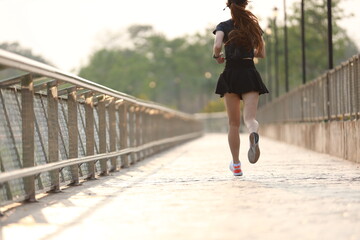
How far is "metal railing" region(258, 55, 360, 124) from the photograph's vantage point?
48.8 feet

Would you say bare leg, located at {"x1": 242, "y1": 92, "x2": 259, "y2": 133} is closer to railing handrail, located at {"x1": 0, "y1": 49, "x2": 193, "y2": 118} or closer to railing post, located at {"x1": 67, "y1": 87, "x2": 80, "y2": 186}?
railing handrail, located at {"x1": 0, "y1": 49, "x2": 193, "y2": 118}

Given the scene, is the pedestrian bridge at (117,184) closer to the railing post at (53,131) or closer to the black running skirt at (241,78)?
the railing post at (53,131)

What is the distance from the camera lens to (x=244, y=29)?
35.0ft

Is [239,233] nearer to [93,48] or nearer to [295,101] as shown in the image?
[295,101]

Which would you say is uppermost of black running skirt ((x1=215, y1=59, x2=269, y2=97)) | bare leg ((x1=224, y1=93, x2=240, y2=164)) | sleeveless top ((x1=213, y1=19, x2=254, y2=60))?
sleeveless top ((x1=213, y1=19, x2=254, y2=60))

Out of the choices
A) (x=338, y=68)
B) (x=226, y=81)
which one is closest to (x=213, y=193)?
(x=226, y=81)

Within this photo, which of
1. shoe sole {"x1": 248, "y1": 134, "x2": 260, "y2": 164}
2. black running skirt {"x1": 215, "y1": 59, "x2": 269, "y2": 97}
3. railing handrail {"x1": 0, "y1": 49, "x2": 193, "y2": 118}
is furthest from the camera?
black running skirt {"x1": 215, "y1": 59, "x2": 269, "y2": 97}

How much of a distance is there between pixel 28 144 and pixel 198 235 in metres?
2.90

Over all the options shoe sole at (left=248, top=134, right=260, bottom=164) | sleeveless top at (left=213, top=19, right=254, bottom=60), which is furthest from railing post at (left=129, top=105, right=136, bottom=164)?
shoe sole at (left=248, top=134, right=260, bottom=164)

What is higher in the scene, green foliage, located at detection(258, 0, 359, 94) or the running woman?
green foliage, located at detection(258, 0, 359, 94)

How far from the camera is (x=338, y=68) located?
17.1 meters

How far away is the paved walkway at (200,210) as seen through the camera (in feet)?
19.3

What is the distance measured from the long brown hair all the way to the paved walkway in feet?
4.99

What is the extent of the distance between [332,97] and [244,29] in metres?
8.25
